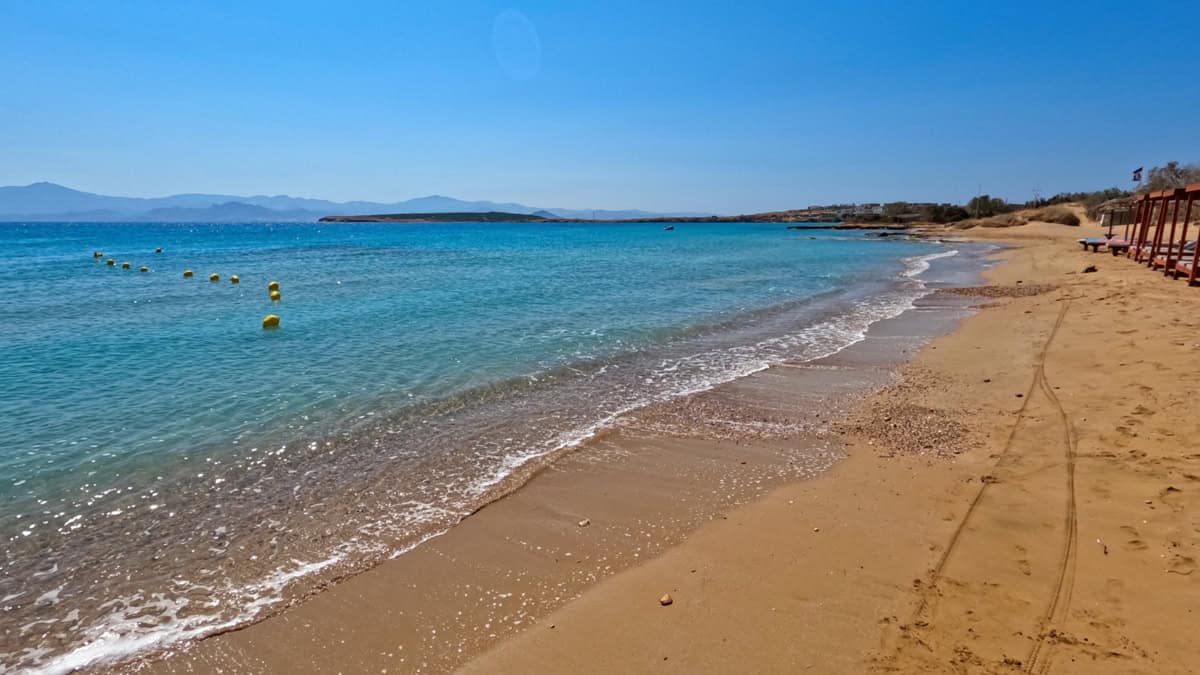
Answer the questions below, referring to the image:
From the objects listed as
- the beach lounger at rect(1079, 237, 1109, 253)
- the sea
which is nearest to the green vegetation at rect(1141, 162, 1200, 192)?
the beach lounger at rect(1079, 237, 1109, 253)

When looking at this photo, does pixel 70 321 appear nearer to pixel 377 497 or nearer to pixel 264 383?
pixel 264 383

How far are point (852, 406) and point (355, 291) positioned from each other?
20621 mm

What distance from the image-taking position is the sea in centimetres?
461

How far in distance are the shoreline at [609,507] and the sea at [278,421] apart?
0.86 feet

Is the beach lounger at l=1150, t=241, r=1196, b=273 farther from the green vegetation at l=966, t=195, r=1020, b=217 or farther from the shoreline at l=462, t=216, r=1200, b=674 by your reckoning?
the green vegetation at l=966, t=195, r=1020, b=217

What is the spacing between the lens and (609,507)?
5.55 metres

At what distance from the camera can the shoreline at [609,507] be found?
3901 mm

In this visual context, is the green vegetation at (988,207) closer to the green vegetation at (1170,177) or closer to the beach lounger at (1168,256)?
the green vegetation at (1170,177)

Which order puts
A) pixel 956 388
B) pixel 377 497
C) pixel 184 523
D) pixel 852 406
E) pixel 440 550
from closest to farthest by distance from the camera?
pixel 440 550, pixel 184 523, pixel 377 497, pixel 852 406, pixel 956 388

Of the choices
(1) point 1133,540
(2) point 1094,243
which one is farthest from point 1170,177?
(1) point 1133,540

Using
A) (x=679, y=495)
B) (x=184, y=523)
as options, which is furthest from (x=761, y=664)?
(x=184, y=523)

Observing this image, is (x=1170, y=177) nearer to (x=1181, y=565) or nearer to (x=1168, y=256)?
(x=1168, y=256)

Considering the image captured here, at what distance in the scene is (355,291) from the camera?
23.4m

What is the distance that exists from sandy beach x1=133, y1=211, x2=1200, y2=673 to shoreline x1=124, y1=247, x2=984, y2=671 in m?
0.02
